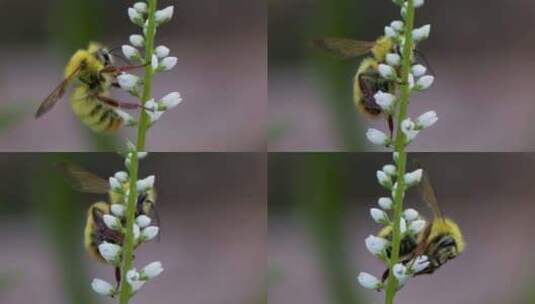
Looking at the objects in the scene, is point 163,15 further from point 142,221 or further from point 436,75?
point 436,75

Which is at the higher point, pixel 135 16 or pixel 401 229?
pixel 135 16

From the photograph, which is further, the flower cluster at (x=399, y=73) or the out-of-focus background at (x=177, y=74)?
the out-of-focus background at (x=177, y=74)

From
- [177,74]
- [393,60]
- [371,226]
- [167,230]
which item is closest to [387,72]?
[393,60]

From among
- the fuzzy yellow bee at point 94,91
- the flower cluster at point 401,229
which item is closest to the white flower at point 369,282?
the flower cluster at point 401,229

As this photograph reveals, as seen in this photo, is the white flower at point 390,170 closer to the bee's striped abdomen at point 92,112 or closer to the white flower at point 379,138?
the white flower at point 379,138

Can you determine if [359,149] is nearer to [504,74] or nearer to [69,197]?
[69,197]

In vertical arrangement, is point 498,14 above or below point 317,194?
above

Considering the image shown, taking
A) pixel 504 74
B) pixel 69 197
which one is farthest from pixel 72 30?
pixel 504 74
